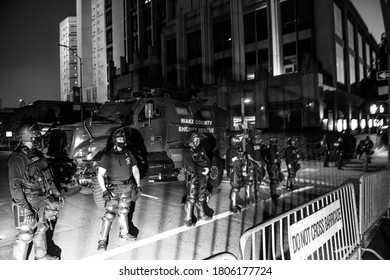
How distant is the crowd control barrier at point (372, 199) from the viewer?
5.09 metres

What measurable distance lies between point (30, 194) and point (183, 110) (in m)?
6.43

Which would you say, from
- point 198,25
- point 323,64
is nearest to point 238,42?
point 198,25

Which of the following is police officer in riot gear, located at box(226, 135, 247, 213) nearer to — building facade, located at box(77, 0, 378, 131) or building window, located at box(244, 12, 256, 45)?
building facade, located at box(77, 0, 378, 131)

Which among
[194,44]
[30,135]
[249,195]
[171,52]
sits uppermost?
[194,44]

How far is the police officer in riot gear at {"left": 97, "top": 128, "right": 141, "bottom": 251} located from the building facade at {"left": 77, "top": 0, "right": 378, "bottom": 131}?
15073 mm

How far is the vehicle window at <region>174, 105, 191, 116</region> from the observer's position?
9500 millimetres

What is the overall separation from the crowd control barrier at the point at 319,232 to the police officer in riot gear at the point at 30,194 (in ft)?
9.05

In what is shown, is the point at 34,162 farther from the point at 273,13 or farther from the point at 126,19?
the point at 126,19

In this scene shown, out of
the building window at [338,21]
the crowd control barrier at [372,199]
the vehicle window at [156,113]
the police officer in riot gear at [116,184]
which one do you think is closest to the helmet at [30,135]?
the police officer in riot gear at [116,184]

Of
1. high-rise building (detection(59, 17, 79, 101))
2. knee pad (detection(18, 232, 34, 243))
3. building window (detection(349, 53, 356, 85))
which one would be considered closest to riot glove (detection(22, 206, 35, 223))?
knee pad (detection(18, 232, 34, 243))

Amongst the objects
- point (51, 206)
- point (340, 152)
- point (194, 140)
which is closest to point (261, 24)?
point (340, 152)

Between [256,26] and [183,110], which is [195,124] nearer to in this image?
[183,110]

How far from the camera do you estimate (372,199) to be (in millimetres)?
5672

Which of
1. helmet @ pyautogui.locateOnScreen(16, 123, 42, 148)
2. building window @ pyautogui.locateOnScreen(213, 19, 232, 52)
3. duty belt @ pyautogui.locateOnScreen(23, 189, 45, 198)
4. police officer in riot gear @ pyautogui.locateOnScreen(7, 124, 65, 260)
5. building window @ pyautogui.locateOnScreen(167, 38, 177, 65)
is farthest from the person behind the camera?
building window @ pyautogui.locateOnScreen(167, 38, 177, 65)
